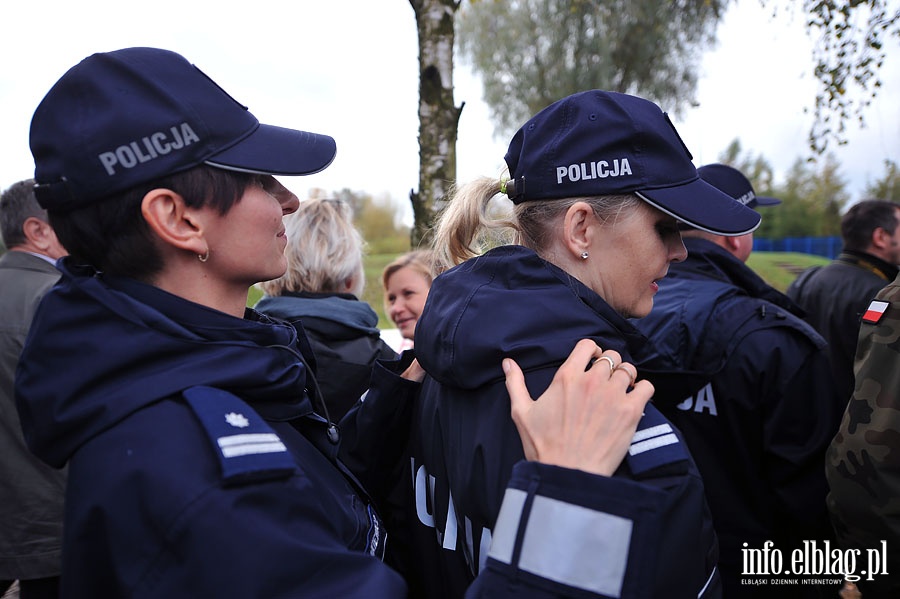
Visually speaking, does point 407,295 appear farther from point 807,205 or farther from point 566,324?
point 807,205

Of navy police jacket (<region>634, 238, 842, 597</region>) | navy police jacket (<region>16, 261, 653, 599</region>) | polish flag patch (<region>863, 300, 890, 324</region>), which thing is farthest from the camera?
navy police jacket (<region>634, 238, 842, 597</region>)

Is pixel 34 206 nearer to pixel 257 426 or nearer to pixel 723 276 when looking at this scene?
pixel 257 426

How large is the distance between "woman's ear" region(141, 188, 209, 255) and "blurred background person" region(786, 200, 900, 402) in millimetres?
4074

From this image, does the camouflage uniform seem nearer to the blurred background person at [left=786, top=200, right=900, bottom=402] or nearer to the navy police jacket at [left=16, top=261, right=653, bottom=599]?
the navy police jacket at [left=16, top=261, right=653, bottom=599]

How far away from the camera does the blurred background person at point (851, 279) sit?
164 inches

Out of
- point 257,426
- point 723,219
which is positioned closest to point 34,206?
point 257,426

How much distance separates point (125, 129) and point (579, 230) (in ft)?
3.27

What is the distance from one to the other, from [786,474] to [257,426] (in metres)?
2.10

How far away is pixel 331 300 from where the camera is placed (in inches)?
118

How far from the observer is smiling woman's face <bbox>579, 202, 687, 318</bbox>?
154 cm

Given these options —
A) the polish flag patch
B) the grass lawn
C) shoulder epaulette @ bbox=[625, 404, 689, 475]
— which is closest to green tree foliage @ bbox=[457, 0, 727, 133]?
the grass lawn

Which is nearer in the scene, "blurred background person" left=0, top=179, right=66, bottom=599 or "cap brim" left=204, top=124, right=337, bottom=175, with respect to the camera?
"cap brim" left=204, top=124, right=337, bottom=175

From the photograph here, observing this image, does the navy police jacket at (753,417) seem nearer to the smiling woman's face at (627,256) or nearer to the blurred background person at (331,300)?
the smiling woman's face at (627,256)

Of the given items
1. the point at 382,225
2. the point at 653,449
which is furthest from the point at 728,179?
the point at 382,225
